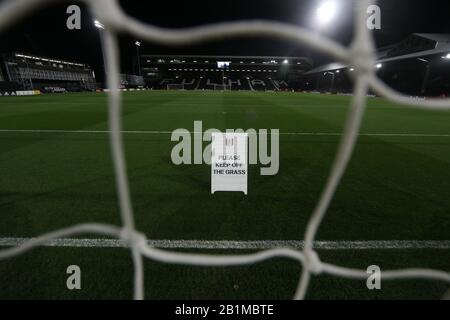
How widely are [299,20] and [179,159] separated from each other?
63.7 feet

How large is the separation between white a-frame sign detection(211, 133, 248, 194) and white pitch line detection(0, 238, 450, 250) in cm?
69

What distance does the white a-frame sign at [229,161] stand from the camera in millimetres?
2201

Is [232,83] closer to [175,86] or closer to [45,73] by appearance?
[175,86]

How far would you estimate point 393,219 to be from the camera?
2027 millimetres

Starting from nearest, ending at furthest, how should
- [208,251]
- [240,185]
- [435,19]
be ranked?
[208,251] < [240,185] < [435,19]

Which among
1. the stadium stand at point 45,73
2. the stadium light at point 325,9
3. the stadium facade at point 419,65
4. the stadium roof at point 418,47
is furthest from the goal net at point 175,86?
the stadium light at point 325,9

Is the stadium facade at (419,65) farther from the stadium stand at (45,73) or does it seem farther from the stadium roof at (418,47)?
the stadium stand at (45,73)

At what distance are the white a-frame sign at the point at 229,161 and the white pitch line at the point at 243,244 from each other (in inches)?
27.1

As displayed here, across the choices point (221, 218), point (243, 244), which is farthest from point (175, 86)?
point (243, 244)

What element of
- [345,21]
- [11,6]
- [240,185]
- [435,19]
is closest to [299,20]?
[345,21]

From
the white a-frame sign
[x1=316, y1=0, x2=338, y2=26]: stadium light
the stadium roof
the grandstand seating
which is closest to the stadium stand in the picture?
the grandstand seating

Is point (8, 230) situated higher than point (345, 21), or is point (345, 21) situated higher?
point (345, 21)

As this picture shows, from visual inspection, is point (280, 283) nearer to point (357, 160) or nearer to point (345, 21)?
point (357, 160)

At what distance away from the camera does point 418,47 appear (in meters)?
23.5
